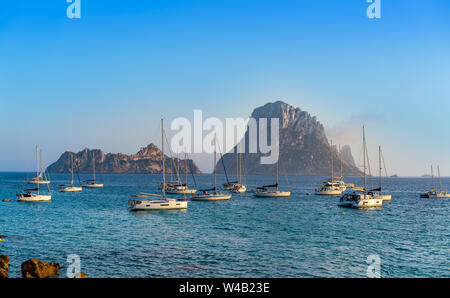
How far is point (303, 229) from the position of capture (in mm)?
49281

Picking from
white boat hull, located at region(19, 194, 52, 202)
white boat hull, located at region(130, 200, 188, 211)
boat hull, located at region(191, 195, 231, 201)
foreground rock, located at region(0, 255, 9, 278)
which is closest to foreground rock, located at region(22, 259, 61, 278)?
foreground rock, located at region(0, 255, 9, 278)

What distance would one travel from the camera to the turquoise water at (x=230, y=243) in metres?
28.5

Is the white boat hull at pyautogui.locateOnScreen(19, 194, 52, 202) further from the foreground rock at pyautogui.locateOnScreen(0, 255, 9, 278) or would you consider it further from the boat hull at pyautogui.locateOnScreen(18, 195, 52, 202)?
the foreground rock at pyautogui.locateOnScreen(0, 255, 9, 278)

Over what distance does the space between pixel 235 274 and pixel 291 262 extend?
619 centimetres

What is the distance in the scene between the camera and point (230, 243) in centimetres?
3875

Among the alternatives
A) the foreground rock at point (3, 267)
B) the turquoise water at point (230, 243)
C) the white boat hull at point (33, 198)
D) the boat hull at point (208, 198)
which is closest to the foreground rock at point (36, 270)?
the foreground rock at point (3, 267)

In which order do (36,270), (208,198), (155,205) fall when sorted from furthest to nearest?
1. (208,198)
2. (155,205)
3. (36,270)

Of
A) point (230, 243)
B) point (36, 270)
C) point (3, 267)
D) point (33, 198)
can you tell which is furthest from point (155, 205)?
point (3, 267)

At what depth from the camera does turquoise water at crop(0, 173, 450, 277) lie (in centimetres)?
2852

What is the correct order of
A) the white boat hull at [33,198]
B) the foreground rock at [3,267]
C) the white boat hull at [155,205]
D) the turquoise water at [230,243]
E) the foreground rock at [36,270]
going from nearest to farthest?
the foreground rock at [3,267] < the foreground rock at [36,270] < the turquoise water at [230,243] < the white boat hull at [155,205] < the white boat hull at [33,198]

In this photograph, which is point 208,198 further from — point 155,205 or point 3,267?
point 3,267

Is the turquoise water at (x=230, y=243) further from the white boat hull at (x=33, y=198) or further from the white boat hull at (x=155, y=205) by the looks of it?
the white boat hull at (x=33, y=198)

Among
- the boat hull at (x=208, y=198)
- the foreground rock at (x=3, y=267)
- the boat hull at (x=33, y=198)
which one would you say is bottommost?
the boat hull at (x=208, y=198)
